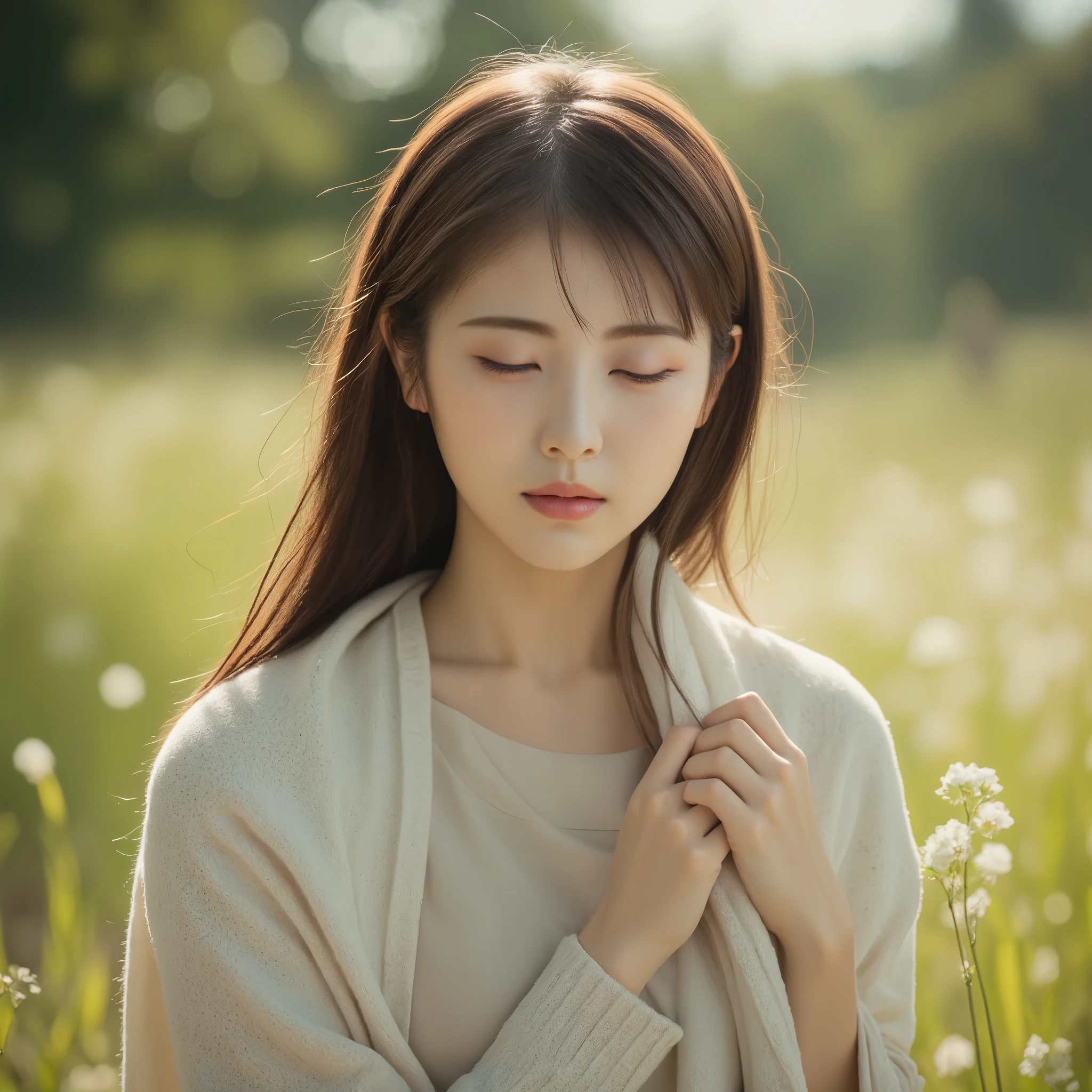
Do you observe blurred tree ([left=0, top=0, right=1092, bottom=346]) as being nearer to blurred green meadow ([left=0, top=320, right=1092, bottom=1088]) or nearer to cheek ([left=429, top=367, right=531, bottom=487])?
blurred green meadow ([left=0, top=320, right=1092, bottom=1088])

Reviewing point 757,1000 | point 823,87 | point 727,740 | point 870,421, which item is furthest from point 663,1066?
point 823,87

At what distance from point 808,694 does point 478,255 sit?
0.59 m

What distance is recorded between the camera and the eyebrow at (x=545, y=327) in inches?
39.2

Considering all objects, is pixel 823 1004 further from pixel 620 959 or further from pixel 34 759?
pixel 34 759

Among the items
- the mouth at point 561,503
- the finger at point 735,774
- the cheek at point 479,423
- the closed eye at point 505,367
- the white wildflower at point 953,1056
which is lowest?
the white wildflower at point 953,1056

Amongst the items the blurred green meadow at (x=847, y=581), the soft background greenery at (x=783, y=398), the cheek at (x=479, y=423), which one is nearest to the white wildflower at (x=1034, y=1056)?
the blurred green meadow at (x=847, y=581)

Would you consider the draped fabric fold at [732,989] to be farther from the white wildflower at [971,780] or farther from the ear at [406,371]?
the ear at [406,371]

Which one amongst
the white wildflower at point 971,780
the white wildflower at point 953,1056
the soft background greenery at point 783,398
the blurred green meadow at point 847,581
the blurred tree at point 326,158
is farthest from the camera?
the blurred tree at point 326,158

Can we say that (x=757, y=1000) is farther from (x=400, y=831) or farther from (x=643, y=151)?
(x=643, y=151)

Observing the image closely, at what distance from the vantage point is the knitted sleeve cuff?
3.18 feet

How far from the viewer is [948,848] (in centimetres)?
114

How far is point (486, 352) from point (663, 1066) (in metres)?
0.71

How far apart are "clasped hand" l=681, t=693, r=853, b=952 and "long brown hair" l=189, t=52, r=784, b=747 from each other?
15 cm

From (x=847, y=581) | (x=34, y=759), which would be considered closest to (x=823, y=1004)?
(x=34, y=759)
